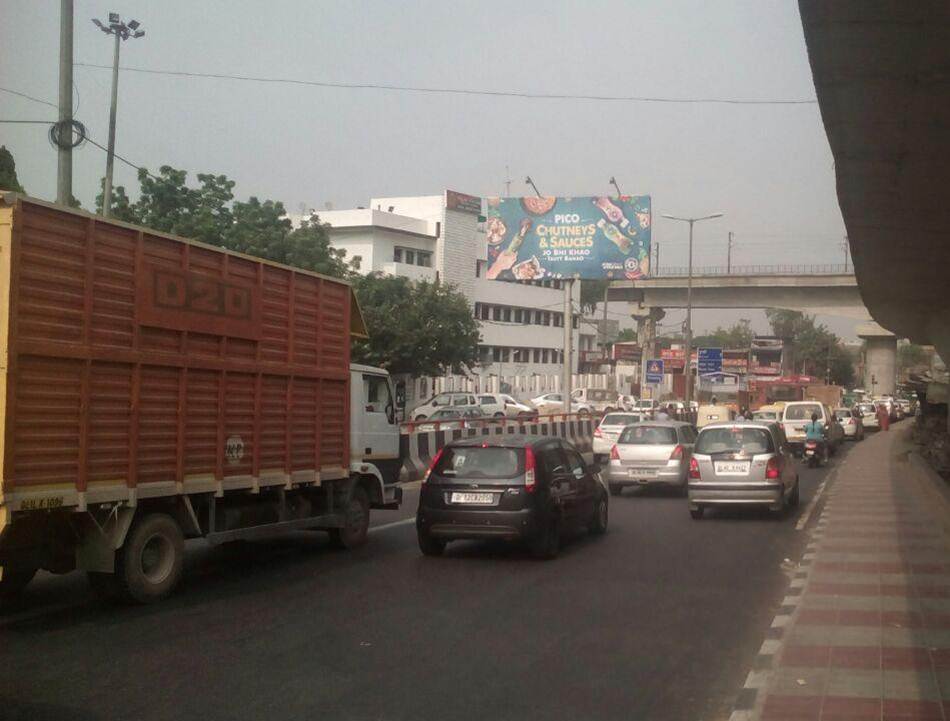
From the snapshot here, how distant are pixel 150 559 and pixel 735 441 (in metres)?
10.2

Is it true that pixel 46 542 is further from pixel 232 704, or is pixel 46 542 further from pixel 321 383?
pixel 321 383

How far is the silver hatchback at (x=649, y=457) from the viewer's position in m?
20.8

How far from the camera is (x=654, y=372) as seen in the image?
4147 centimetres

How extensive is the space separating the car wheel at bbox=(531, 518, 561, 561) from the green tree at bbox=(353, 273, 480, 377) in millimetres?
33208

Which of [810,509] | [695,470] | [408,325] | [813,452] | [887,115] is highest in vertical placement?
[408,325]

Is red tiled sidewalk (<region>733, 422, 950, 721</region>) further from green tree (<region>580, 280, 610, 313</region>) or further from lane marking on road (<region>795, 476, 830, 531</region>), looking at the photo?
green tree (<region>580, 280, 610, 313</region>)

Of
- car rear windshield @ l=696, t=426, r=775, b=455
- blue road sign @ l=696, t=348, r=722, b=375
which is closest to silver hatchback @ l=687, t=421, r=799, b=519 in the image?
car rear windshield @ l=696, t=426, r=775, b=455

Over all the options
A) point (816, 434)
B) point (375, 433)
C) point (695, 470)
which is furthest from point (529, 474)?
point (816, 434)

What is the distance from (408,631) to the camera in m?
8.62

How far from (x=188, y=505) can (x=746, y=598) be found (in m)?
5.41

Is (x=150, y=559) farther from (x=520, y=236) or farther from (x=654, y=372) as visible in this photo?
(x=654, y=372)

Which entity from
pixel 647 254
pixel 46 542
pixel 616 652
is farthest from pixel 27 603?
pixel 647 254

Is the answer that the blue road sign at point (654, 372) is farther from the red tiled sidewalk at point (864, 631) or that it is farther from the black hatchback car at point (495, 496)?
the black hatchback car at point (495, 496)

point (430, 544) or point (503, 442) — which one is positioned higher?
point (503, 442)
